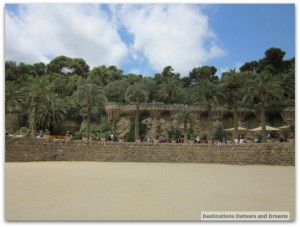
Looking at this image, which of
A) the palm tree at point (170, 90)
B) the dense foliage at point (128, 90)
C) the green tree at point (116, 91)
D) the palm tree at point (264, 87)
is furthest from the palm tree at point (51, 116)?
the palm tree at point (264, 87)

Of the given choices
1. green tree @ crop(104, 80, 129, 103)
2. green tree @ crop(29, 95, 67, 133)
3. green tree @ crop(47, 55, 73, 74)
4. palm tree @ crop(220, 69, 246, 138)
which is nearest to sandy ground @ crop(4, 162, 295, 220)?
palm tree @ crop(220, 69, 246, 138)

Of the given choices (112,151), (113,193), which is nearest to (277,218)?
(113,193)

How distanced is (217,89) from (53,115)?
20595 millimetres

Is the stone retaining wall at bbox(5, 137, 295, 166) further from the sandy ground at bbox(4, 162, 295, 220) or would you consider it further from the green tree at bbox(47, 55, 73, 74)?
the green tree at bbox(47, 55, 73, 74)

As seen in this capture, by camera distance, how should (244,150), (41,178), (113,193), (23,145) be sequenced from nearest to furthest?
(113,193) < (41,178) < (23,145) < (244,150)

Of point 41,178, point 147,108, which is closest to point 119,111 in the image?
point 147,108

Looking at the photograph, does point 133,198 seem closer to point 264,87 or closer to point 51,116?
point 264,87

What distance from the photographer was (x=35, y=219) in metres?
7.48

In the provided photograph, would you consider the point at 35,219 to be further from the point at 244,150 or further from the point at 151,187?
the point at 244,150

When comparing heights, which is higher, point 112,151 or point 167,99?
point 167,99

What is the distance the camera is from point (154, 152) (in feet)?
80.1

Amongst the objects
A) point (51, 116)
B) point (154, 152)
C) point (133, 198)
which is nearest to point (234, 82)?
Result: point (154, 152)

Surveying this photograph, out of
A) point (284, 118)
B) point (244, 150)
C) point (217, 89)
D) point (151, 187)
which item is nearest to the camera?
point (151, 187)

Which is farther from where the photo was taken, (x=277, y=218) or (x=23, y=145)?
(x=23, y=145)
